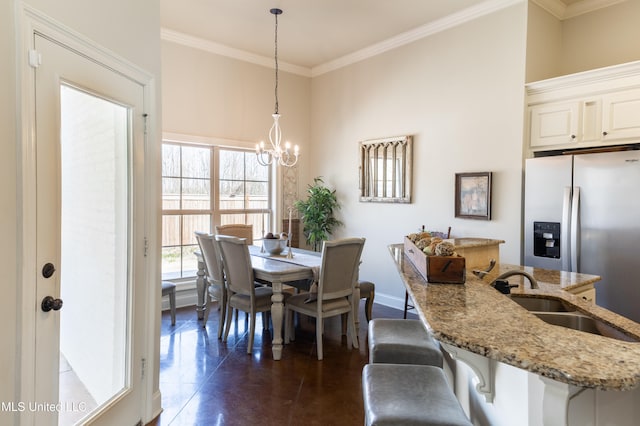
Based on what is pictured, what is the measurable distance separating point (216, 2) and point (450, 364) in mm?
3933

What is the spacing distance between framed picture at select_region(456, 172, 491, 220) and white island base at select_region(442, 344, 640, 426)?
296 centimetres

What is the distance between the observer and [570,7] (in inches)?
155

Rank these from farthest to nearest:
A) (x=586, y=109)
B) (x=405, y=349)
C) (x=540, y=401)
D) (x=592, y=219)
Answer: (x=586, y=109) → (x=592, y=219) → (x=405, y=349) → (x=540, y=401)

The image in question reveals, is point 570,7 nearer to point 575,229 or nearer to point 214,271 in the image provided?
point 575,229

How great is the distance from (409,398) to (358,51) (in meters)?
4.81

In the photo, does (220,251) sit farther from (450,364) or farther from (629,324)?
(629,324)

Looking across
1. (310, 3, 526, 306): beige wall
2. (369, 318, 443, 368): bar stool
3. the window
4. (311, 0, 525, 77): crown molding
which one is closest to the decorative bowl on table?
the window

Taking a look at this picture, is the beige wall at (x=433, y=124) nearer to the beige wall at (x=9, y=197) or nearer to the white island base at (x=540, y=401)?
the white island base at (x=540, y=401)

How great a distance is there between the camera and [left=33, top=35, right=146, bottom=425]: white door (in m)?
1.60

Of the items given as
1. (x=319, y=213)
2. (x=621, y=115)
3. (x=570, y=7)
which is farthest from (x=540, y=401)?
(x=319, y=213)

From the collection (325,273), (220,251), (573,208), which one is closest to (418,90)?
(573,208)

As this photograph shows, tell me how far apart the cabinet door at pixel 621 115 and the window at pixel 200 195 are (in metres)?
4.10

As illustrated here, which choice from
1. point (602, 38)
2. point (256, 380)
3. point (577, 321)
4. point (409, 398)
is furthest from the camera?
point (602, 38)

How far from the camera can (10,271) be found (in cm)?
144
